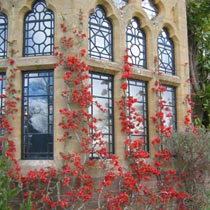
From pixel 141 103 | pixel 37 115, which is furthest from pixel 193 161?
pixel 37 115

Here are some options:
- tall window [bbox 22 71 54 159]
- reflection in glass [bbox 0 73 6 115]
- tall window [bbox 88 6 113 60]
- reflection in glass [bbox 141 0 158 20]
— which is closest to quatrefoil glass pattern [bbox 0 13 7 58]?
reflection in glass [bbox 0 73 6 115]

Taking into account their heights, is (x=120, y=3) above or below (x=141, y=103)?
above

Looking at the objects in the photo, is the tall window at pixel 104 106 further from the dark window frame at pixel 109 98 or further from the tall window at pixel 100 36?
the tall window at pixel 100 36

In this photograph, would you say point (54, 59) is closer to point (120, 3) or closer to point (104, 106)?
point (104, 106)

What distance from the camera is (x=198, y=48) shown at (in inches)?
376

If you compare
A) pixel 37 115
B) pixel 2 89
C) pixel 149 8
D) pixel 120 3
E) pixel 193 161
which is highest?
pixel 149 8

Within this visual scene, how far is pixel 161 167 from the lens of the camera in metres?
6.66

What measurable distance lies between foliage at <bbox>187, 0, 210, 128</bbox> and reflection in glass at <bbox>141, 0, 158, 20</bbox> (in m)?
1.88

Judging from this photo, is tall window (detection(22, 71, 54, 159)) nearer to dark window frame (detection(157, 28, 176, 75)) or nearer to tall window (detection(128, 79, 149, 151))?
tall window (detection(128, 79, 149, 151))

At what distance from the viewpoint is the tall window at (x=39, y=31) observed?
6125 millimetres

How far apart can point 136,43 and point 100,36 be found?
0.88 meters

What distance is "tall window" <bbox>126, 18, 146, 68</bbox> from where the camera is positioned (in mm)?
6805

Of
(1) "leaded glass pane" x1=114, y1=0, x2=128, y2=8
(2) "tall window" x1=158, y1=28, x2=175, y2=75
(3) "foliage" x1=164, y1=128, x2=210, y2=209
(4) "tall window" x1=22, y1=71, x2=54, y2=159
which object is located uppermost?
(1) "leaded glass pane" x1=114, y1=0, x2=128, y2=8

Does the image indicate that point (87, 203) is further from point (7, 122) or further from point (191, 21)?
point (191, 21)
